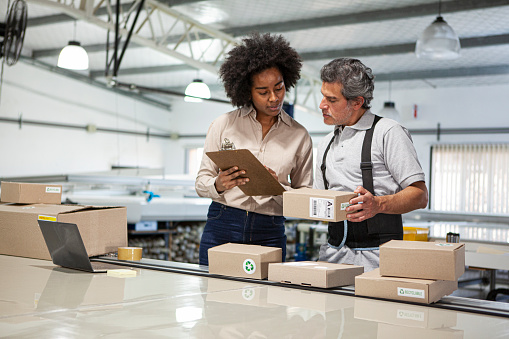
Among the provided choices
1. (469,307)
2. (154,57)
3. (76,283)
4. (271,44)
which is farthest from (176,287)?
(154,57)

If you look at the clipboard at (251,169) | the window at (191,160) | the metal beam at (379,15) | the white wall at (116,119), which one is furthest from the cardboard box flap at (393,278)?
the window at (191,160)

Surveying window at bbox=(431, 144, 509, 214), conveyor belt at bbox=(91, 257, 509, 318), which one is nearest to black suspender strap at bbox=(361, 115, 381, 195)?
conveyor belt at bbox=(91, 257, 509, 318)

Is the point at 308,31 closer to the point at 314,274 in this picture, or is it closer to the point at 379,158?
the point at 379,158

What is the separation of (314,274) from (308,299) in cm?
13

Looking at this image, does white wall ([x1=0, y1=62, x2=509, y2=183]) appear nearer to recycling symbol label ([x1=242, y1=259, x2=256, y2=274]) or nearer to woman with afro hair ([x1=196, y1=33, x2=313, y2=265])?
woman with afro hair ([x1=196, y1=33, x2=313, y2=265])

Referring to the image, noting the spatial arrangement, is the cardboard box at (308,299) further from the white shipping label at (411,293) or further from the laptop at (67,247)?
the laptop at (67,247)

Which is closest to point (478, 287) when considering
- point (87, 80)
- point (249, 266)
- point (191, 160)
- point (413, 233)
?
point (413, 233)

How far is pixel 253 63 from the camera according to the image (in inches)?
82.0

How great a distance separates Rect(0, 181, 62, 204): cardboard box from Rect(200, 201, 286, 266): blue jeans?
652 mm

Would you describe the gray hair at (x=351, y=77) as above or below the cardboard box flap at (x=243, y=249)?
above

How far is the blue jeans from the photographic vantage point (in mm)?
1991

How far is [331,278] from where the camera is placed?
1441 millimetres

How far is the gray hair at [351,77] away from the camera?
175 centimetres

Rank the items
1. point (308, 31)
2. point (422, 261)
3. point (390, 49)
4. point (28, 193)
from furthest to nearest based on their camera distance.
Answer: point (390, 49) < point (308, 31) < point (28, 193) < point (422, 261)
